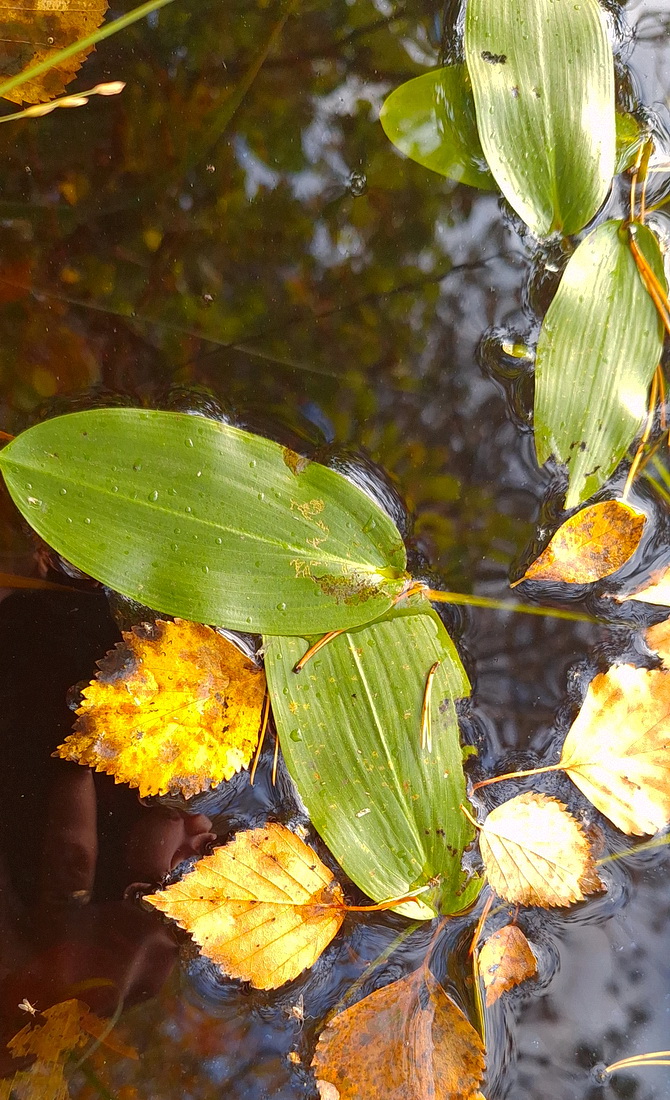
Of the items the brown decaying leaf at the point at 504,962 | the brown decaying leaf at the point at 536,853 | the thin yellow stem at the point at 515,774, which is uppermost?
the thin yellow stem at the point at 515,774

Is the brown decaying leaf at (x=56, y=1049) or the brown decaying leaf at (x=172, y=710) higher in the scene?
the brown decaying leaf at (x=172, y=710)

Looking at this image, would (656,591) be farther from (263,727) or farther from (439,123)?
(439,123)

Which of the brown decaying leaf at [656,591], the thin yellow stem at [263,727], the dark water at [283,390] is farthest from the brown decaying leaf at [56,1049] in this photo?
the brown decaying leaf at [656,591]

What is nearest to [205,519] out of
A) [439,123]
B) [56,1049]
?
[439,123]

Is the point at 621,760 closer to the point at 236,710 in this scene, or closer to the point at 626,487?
the point at 626,487

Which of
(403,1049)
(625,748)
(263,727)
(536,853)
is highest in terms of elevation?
(263,727)

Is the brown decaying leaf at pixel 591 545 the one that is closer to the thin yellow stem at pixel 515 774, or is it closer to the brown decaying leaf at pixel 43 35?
the thin yellow stem at pixel 515 774
